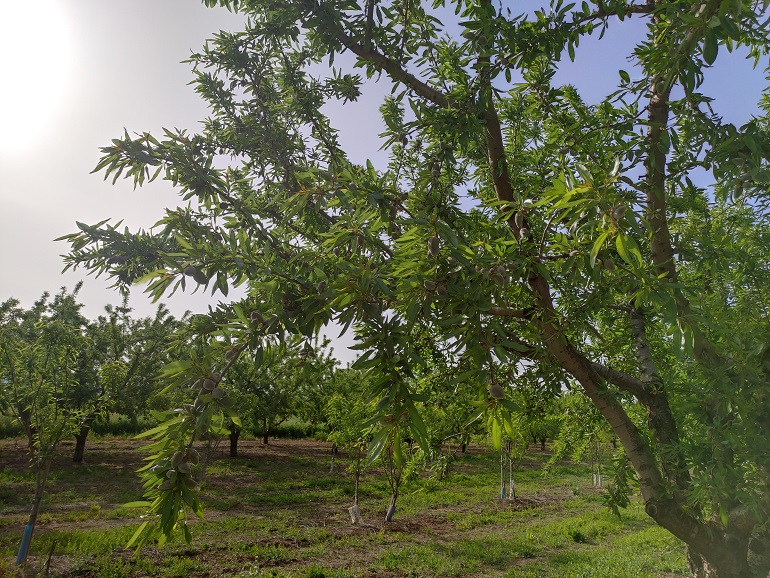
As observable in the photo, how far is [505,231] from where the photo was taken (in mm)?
2504

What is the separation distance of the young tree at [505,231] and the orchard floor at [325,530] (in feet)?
7.56

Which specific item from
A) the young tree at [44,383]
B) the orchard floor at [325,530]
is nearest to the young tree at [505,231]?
the orchard floor at [325,530]

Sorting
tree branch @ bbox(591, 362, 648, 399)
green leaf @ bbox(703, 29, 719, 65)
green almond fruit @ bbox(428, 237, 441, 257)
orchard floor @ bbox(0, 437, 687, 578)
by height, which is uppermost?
green leaf @ bbox(703, 29, 719, 65)

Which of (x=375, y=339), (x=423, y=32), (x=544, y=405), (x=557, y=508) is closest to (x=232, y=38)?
(x=423, y=32)

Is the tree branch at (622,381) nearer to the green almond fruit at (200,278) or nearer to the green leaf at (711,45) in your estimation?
the green leaf at (711,45)

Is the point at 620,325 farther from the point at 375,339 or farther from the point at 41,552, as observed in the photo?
the point at 41,552

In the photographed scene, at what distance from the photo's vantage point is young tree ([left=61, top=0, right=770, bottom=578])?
1.81 meters

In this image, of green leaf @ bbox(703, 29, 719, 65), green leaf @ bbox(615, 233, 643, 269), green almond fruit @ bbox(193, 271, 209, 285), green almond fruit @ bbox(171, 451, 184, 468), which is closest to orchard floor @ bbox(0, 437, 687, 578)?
green almond fruit @ bbox(171, 451, 184, 468)

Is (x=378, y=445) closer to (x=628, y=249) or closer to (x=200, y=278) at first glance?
(x=200, y=278)

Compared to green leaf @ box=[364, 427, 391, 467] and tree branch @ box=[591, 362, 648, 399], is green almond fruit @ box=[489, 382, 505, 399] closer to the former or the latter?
green leaf @ box=[364, 427, 391, 467]

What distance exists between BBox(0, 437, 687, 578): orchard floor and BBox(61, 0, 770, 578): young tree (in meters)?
2.30

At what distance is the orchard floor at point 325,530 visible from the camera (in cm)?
959

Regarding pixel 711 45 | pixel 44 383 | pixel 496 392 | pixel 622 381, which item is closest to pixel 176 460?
pixel 496 392

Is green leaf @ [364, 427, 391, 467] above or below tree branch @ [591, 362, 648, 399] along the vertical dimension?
below
